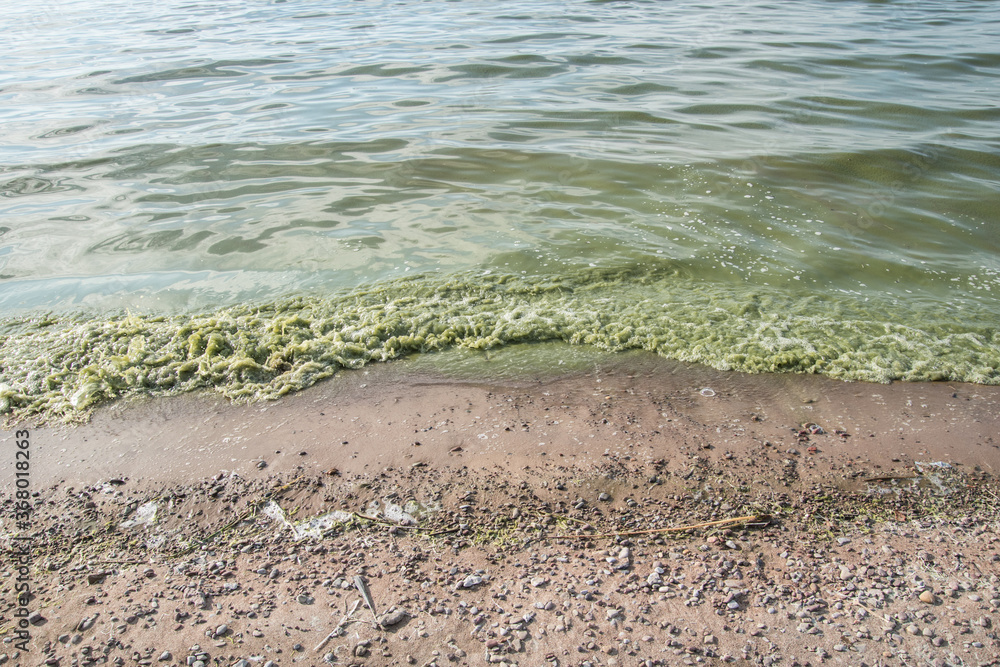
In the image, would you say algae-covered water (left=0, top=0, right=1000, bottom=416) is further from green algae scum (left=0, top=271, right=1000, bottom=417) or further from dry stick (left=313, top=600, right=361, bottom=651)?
dry stick (left=313, top=600, right=361, bottom=651)

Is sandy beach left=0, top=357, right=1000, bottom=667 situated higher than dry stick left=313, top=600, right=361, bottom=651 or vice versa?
dry stick left=313, top=600, right=361, bottom=651

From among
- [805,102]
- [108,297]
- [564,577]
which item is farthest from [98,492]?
[805,102]

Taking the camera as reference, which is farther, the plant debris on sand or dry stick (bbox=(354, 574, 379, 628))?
dry stick (bbox=(354, 574, 379, 628))

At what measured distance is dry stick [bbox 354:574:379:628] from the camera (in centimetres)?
279

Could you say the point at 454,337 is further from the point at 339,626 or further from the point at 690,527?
the point at 339,626

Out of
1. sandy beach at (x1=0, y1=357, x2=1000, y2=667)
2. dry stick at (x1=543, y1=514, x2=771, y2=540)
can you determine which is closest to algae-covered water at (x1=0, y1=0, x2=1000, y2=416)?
sandy beach at (x1=0, y1=357, x2=1000, y2=667)

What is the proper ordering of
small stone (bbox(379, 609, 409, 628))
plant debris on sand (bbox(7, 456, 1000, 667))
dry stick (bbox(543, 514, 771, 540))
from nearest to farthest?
plant debris on sand (bbox(7, 456, 1000, 667))
small stone (bbox(379, 609, 409, 628))
dry stick (bbox(543, 514, 771, 540))

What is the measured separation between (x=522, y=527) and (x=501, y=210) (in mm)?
4937

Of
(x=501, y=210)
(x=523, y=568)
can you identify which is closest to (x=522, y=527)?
(x=523, y=568)

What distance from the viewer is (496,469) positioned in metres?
3.68

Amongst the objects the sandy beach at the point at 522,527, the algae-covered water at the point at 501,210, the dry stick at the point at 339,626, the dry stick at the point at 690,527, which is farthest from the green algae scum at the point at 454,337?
the dry stick at the point at 339,626

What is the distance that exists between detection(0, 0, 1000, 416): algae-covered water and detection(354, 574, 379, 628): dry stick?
2.07 meters

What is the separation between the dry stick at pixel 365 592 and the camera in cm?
279

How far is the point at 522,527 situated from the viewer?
3271mm
